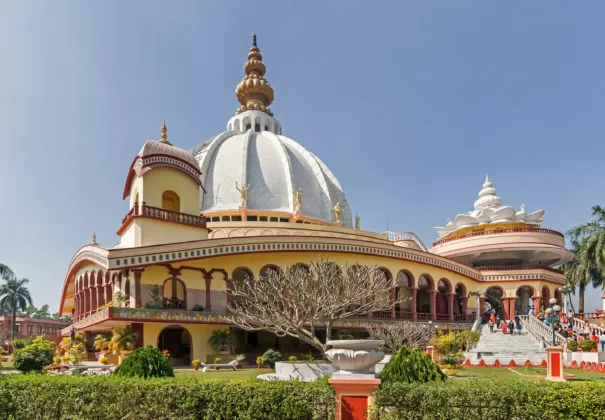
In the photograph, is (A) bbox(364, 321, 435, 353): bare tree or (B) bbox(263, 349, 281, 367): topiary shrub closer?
(B) bbox(263, 349, 281, 367): topiary shrub

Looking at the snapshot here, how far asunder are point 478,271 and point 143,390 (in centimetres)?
3587

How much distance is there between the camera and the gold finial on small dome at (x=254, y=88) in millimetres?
56875

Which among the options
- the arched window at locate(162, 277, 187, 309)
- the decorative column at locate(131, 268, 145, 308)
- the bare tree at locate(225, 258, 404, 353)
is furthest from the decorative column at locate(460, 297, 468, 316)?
the decorative column at locate(131, 268, 145, 308)

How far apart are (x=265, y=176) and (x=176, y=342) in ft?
60.3

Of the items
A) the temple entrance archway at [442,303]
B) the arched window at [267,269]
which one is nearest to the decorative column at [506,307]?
the temple entrance archway at [442,303]

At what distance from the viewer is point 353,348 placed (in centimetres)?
916

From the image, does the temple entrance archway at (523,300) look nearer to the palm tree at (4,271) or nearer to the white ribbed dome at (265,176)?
the white ribbed dome at (265,176)

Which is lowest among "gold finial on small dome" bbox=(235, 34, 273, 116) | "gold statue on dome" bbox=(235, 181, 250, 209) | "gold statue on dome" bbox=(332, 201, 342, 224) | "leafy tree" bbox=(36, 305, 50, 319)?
"leafy tree" bbox=(36, 305, 50, 319)

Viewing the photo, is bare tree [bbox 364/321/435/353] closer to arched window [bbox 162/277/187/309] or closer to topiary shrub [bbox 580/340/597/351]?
topiary shrub [bbox 580/340/597/351]

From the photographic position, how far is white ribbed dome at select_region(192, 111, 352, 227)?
1652 inches

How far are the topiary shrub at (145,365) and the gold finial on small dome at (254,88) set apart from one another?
46037mm

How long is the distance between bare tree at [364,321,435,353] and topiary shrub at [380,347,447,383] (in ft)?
51.4

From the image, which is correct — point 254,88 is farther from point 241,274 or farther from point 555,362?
point 555,362

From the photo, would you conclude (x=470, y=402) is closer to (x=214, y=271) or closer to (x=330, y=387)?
(x=330, y=387)
